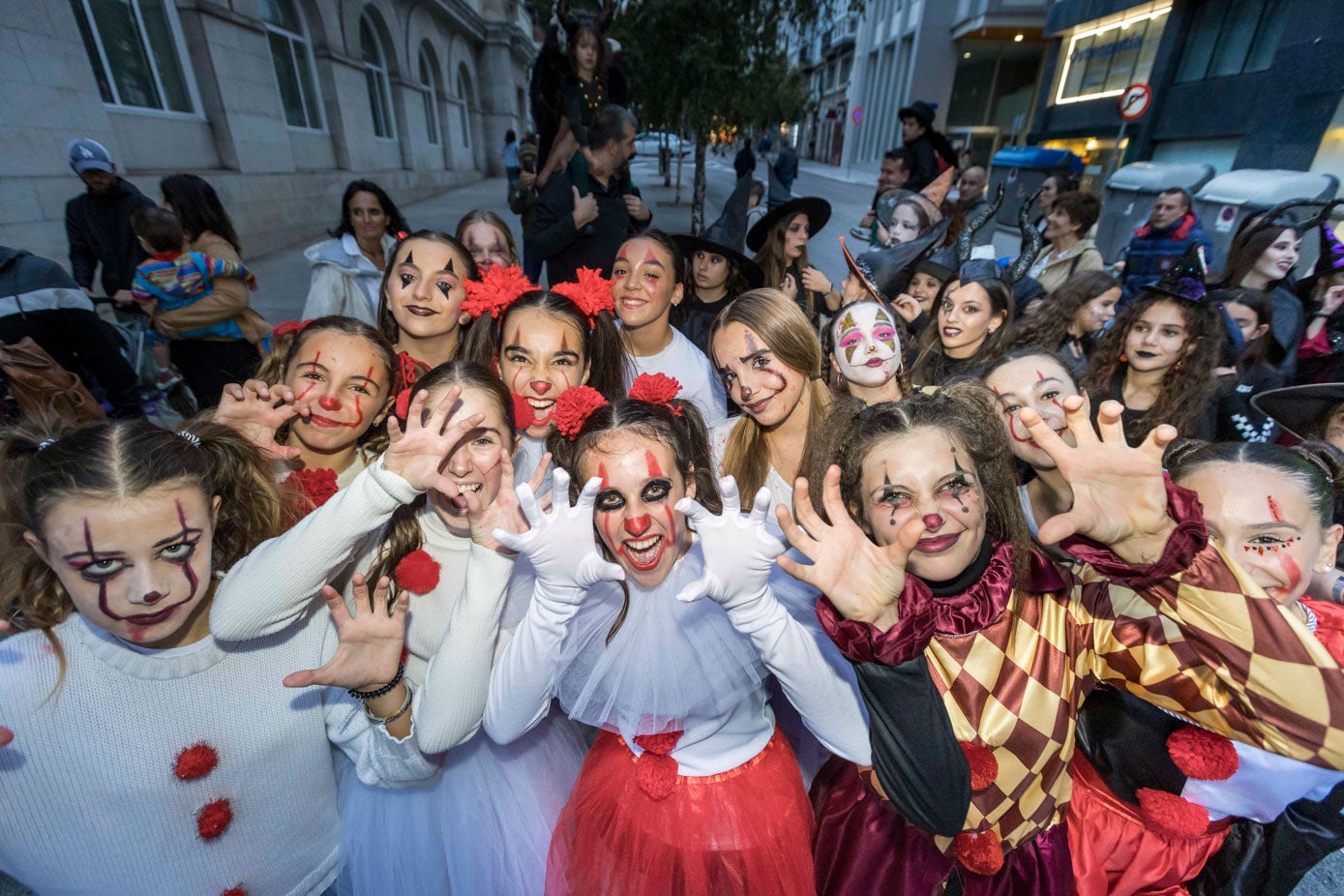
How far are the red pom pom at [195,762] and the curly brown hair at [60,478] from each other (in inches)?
12.0

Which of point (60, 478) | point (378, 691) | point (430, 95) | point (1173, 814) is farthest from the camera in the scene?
point (430, 95)

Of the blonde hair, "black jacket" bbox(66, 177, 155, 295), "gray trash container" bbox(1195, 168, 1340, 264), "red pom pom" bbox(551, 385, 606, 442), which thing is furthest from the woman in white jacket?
"gray trash container" bbox(1195, 168, 1340, 264)

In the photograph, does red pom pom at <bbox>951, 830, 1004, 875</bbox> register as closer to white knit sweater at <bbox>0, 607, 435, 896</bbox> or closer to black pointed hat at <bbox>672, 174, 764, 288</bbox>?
white knit sweater at <bbox>0, 607, 435, 896</bbox>

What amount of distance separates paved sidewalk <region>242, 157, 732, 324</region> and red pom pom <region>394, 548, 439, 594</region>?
5.47 m

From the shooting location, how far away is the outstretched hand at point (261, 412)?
6.25ft

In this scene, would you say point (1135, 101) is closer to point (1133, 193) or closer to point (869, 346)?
point (1133, 193)

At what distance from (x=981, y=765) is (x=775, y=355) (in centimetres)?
150

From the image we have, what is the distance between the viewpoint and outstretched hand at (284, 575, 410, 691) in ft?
4.40

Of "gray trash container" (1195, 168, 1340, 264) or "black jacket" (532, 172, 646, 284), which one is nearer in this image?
"black jacket" (532, 172, 646, 284)

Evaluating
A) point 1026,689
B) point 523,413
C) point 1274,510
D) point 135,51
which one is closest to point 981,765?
point 1026,689

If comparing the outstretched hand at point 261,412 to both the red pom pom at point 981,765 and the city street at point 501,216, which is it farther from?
the city street at point 501,216

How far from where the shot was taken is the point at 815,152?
153 feet

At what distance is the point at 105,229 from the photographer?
13.3 ft

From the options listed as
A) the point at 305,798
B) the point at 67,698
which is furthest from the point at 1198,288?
the point at 67,698
